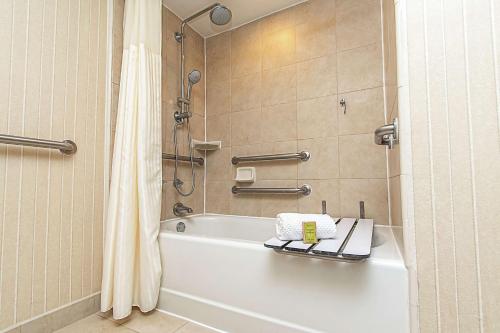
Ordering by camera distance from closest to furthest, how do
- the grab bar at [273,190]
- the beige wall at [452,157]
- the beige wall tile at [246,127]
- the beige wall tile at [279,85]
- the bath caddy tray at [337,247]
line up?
the beige wall at [452,157] → the bath caddy tray at [337,247] → the grab bar at [273,190] → the beige wall tile at [279,85] → the beige wall tile at [246,127]

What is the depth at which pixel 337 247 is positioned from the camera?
0.85 meters

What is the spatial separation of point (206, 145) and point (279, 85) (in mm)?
822

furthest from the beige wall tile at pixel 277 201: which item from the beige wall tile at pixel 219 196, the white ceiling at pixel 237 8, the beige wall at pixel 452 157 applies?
the white ceiling at pixel 237 8

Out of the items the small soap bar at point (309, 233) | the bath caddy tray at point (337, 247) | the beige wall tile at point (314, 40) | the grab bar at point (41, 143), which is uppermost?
the beige wall tile at point (314, 40)

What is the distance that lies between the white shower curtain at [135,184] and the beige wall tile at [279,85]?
90cm

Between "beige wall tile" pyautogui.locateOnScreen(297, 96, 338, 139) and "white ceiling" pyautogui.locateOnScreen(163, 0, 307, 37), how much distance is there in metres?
0.83

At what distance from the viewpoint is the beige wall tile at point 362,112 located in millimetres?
1516

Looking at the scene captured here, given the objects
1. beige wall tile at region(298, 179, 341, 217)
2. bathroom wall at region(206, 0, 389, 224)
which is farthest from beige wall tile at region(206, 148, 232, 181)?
beige wall tile at region(298, 179, 341, 217)

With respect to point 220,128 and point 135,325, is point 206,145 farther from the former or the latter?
point 135,325

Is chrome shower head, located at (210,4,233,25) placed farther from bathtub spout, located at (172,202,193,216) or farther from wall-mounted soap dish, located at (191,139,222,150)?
bathtub spout, located at (172,202,193,216)

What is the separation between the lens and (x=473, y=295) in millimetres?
627

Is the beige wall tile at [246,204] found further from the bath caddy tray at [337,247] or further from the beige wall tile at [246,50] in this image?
the beige wall tile at [246,50]

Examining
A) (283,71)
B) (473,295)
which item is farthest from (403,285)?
(283,71)

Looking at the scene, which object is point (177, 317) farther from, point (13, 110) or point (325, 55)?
point (325, 55)
